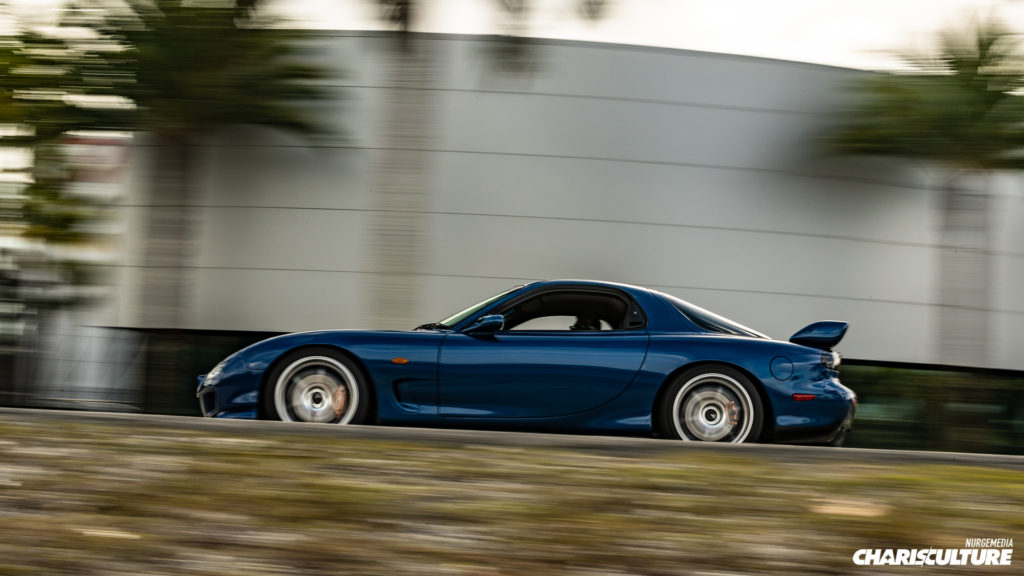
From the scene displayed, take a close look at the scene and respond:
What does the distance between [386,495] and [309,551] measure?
58 centimetres

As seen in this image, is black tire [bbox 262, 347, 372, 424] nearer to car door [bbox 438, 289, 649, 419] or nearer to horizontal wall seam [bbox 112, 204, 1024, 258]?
car door [bbox 438, 289, 649, 419]

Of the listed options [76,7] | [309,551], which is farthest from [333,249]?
[309,551]

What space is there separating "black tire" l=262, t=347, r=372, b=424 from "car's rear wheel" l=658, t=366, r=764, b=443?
201cm

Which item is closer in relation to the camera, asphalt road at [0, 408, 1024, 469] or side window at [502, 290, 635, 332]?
asphalt road at [0, 408, 1024, 469]

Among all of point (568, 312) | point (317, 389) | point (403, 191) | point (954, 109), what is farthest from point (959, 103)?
point (317, 389)

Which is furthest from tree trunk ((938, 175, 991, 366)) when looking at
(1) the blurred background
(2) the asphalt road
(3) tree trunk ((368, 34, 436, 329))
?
(2) the asphalt road

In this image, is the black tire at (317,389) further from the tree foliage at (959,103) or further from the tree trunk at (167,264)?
the tree foliage at (959,103)

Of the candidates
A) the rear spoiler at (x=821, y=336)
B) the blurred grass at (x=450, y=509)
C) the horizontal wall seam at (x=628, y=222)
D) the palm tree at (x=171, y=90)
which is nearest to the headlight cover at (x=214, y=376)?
the blurred grass at (x=450, y=509)

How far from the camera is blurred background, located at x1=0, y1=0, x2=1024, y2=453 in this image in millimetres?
15281

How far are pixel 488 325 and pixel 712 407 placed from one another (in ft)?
5.16

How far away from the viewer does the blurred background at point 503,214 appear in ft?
50.1

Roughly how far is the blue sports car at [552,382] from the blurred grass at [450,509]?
6.63ft

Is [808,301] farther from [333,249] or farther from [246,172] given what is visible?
[246,172]

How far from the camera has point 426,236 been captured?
1596 cm
